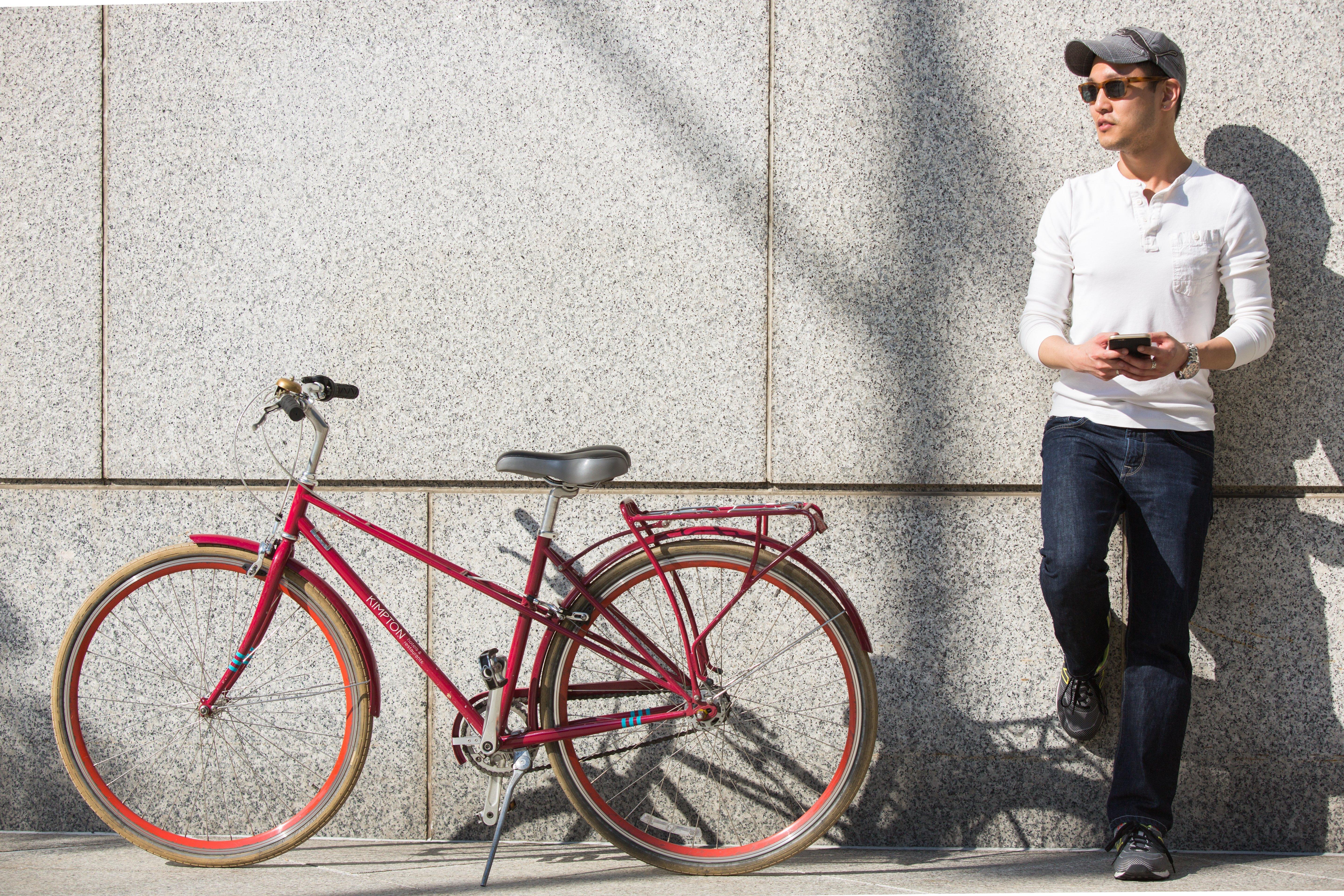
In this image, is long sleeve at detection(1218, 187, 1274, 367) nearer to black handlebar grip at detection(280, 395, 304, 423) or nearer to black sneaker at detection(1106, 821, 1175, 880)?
black sneaker at detection(1106, 821, 1175, 880)

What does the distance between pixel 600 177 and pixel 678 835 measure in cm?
226

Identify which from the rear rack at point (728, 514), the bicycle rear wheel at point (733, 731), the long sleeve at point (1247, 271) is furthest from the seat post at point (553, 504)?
the long sleeve at point (1247, 271)

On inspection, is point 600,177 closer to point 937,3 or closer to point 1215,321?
point 937,3

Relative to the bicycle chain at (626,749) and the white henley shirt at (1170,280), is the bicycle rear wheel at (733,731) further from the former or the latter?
the white henley shirt at (1170,280)

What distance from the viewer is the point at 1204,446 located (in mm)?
3029

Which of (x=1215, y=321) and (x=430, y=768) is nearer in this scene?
(x=1215, y=321)

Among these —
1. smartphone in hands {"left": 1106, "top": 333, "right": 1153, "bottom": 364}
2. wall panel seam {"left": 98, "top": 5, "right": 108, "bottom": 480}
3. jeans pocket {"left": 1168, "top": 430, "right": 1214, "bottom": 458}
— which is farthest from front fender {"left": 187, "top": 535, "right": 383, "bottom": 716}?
jeans pocket {"left": 1168, "top": 430, "right": 1214, "bottom": 458}

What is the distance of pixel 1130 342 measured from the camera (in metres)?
2.73

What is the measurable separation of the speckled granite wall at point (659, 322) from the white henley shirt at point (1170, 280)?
0.33 meters

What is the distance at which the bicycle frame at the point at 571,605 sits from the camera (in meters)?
2.87

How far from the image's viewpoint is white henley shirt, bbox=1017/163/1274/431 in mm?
2979

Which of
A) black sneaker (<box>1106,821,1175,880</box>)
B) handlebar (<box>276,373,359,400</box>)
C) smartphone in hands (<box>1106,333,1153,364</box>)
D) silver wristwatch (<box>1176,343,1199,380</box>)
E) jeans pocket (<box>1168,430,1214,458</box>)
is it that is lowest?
black sneaker (<box>1106,821,1175,880</box>)

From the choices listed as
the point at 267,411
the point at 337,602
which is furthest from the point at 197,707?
the point at 267,411

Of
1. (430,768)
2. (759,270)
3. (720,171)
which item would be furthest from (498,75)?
(430,768)
